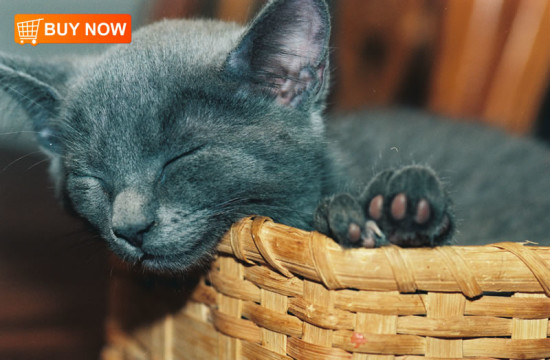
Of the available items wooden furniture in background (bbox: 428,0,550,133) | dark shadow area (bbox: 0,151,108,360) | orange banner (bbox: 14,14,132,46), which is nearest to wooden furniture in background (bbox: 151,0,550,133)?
wooden furniture in background (bbox: 428,0,550,133)

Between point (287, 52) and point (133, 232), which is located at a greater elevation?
point (287, 52)

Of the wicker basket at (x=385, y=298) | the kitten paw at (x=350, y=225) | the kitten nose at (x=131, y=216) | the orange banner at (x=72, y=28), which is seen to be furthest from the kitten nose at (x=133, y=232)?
the orange banner at (x=72, y=28)

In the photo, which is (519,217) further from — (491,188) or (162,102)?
(162,102)

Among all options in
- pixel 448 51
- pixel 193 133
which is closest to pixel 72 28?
pixel 193 133

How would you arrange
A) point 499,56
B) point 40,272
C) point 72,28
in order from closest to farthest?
1. point 72,28
2. point 40,272
3. point 499,56

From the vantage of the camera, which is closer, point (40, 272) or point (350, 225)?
point (350, 225)

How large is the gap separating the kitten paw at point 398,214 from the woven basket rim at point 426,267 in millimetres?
25

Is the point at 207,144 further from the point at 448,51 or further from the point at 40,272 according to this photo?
the point at 448,51

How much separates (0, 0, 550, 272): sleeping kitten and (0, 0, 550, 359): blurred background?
64 mm

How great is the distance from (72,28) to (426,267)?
2.14ft

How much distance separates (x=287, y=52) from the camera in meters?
0.78

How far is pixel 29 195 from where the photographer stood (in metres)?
1.00

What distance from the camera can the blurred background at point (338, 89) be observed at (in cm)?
94

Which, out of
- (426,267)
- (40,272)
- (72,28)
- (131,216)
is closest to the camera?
(426,267)
